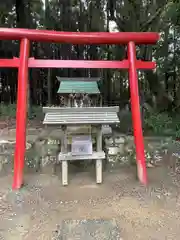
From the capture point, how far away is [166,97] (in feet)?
25.8

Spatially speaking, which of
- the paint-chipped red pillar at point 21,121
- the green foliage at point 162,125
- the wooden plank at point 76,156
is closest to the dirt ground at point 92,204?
the paint-chipped red pillar at point 21,121

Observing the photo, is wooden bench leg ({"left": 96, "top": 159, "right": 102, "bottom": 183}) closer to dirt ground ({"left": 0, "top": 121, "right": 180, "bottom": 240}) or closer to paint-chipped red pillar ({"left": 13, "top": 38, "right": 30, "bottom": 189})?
dirt ground ({"left": 0, "top": 121, "right": 180, "bottom": 240})

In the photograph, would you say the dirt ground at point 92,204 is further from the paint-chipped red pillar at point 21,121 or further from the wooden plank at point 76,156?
the wooden plank at point 76,156

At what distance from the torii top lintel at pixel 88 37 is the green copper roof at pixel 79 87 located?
237 centimetres

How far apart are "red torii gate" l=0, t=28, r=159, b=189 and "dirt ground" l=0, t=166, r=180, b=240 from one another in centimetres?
24

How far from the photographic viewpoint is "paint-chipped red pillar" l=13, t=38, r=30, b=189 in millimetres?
2939

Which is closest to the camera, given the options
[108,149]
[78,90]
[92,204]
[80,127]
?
[92,204]

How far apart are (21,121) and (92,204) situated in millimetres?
1199

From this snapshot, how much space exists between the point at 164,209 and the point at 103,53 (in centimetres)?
808

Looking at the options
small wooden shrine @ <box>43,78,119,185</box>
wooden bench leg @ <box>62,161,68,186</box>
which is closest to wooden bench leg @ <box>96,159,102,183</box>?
small wooden shrine @ <box>43,78,119,185</box>

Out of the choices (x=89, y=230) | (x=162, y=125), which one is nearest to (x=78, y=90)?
(x=162, y=125)

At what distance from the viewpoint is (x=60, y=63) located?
10.1 feet

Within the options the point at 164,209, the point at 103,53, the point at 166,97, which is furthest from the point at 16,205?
the point at 103,53

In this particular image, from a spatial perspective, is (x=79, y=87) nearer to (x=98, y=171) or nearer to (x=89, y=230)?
(x=98, y=171)
